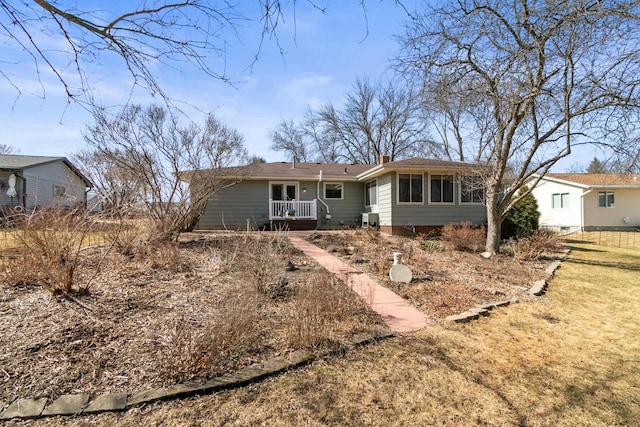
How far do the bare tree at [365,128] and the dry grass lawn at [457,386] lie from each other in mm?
25747

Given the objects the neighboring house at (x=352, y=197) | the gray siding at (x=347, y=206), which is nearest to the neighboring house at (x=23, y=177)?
A: the neighboring house at (x=352, y=197)

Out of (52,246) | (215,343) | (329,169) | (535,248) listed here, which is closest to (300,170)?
(329,169)

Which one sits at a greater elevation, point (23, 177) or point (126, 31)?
point (23, 177)

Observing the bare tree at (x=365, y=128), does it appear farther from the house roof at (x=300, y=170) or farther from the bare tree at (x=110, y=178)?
the bare tree at (x=110, y=178)

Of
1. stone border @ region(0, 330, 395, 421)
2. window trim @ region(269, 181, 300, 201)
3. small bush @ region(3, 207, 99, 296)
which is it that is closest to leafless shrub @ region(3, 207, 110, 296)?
small bush @ region(3, 207, 99, 296)

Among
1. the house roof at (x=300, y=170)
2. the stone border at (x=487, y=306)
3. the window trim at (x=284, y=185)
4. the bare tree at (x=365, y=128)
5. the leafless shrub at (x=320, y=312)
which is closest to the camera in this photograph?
the leafless shrub at (x=320, y=312)

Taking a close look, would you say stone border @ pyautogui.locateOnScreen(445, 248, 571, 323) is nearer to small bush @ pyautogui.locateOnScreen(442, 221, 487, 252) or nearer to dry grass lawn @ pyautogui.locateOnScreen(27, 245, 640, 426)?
dry grass lawn @ pyautogui.locateOnScreen(27, 245, 640, 426)

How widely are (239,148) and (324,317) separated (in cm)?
960

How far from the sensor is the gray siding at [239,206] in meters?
14.9

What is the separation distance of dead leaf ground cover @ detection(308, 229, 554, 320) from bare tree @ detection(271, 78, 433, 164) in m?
20.0

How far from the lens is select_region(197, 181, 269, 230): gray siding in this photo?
49.0 feet

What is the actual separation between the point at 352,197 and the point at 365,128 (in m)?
15.8

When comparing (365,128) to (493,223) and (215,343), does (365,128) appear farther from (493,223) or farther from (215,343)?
(215,343)

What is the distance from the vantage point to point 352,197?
16656 millimetres
